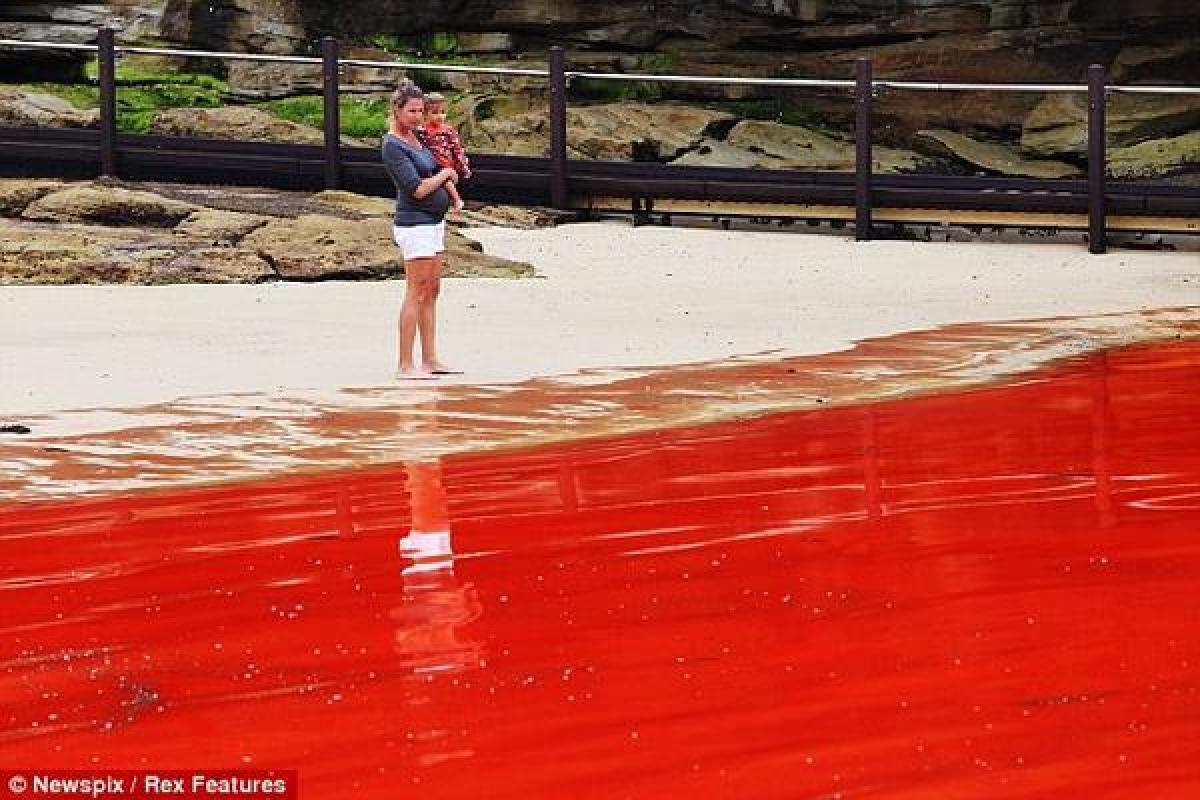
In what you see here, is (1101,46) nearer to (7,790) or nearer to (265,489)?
(265,489)

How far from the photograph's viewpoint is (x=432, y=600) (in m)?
7.47

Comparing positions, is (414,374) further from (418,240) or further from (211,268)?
(211,268)

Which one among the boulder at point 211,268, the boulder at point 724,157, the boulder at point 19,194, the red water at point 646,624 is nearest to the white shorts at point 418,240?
the red water at point 646,624

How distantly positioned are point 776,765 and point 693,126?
795 inches

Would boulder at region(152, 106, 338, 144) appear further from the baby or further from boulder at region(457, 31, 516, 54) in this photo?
the baby

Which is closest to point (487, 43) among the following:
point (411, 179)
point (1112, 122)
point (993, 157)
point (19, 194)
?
point (993, 157)

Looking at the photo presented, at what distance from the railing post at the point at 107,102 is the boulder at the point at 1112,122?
9.06m

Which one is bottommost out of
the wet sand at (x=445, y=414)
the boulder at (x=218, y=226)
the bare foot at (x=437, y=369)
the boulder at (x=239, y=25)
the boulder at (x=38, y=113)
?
the wet sand at (x=445, y=414)

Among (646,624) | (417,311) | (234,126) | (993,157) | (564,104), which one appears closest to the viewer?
(646,624)

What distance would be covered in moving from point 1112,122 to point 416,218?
14144mm

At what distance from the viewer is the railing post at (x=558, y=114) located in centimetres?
2189

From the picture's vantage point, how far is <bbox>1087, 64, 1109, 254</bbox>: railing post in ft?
65.0

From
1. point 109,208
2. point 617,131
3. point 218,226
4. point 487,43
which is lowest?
point 218,226

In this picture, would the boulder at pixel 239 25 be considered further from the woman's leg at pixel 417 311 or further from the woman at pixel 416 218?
the woman's leg at pixel 417 311
